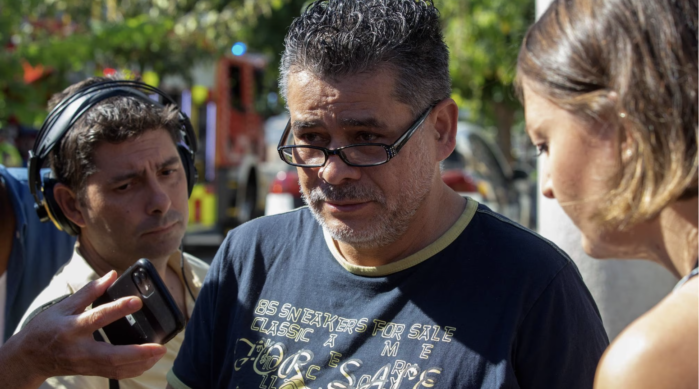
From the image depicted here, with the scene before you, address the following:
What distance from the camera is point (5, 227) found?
3057 millimetres

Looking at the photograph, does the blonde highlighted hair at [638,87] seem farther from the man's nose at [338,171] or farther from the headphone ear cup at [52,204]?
the headphone ear cup at [52,204]

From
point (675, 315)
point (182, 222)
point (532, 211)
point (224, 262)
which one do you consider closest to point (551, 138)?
point (675, 315)

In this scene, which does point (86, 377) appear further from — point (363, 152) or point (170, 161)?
point (363, 152)

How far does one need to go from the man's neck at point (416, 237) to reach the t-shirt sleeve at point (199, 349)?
448 mm

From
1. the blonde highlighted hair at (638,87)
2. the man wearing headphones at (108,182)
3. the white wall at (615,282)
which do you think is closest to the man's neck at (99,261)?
the man wearing headphones at (108,182)

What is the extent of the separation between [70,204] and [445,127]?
5.05 feet

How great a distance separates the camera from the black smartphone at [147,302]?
2.04m

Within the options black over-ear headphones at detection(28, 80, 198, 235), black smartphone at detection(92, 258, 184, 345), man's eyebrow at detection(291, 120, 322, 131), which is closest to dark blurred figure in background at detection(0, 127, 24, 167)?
black over-ear headphones at detection(28, 80, 198, 235)

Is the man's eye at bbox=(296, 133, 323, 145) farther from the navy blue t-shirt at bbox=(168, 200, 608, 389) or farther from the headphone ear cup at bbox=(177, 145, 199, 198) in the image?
the headphone ear cup at bbox=(177, 145, 199, 198)

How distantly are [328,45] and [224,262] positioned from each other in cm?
75

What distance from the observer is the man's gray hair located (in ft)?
6.31

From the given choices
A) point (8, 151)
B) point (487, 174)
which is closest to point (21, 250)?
point (8, 151)

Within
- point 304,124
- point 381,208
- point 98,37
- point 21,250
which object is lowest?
point 21,250

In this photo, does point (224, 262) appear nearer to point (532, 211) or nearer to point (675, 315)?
point (675, 315)
